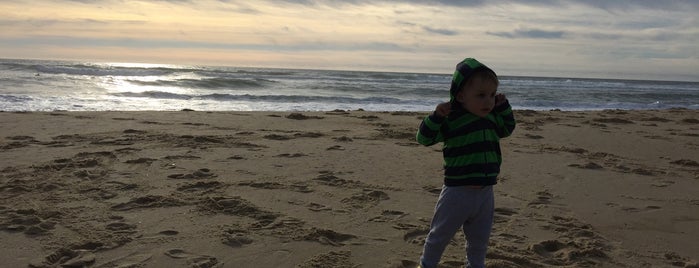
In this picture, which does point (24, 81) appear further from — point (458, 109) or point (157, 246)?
point (458, 109)

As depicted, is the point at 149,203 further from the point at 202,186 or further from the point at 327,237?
the point at 327,237

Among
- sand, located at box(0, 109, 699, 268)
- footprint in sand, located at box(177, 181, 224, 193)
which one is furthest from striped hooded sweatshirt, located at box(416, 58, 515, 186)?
footprint in sand, located at box(177, 181, 224, 193)

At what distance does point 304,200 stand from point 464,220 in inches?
69.3

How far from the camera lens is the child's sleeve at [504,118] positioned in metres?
2.59

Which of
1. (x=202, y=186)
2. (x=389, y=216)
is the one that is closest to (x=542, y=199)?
(x=389, y=216)

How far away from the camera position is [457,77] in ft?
7.95

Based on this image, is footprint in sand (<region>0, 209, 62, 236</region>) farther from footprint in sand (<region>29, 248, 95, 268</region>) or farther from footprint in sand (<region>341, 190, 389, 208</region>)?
footprint in sand (<region>341, 190, 389, 208</region>)

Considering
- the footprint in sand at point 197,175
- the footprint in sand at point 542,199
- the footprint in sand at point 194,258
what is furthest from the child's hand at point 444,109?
the footprint in sand at point 197,175

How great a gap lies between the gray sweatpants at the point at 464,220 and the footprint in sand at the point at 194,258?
1.10m

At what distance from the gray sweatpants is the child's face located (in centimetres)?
36

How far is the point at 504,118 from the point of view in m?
2.63

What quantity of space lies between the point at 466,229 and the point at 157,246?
1711 millimetres

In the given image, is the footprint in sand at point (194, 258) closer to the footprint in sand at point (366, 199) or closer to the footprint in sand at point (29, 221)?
the footprint in sand at point (29, 221)

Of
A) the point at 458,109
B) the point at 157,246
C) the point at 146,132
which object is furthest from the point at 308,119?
the point at 458,109
